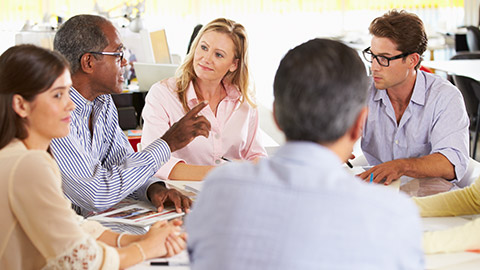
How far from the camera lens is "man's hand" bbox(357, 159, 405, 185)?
81.9 inches

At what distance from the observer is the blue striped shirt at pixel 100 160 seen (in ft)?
6.11

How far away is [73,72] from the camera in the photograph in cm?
207

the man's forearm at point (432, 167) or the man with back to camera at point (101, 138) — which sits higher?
the man with back to camera at point (101, 138)

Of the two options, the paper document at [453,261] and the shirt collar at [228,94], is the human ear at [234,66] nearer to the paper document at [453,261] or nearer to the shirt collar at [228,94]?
the shirt collar at [228,94]

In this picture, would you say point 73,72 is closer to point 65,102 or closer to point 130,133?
point 65,102

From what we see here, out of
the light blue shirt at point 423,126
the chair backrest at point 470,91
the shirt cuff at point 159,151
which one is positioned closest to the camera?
the shirt cuff at point 159,151

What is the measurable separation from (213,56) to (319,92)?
1.68 meters

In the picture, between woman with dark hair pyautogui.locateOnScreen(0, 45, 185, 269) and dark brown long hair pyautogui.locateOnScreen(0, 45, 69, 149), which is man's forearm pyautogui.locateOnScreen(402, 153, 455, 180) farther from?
dark brown long hair pyautogui.locateOnScreen(0, 45, 69, 149)

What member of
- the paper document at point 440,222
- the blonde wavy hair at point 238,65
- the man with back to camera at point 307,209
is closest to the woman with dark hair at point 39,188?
the man with back to camera at point 307,209

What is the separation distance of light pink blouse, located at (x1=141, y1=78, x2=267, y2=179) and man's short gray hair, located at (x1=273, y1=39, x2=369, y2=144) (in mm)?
Answer: 1537

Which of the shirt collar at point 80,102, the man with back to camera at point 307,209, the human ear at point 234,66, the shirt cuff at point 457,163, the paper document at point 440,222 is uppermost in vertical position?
the man with back to camera at point 307,209

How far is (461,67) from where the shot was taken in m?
4.55

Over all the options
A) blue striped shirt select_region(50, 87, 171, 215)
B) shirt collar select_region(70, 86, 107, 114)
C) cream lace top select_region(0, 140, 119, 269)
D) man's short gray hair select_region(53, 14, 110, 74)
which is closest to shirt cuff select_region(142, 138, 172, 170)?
blue striped shirt select_region(50, 87, 171, 215)

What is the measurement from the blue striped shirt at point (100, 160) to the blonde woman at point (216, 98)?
1.07ft
